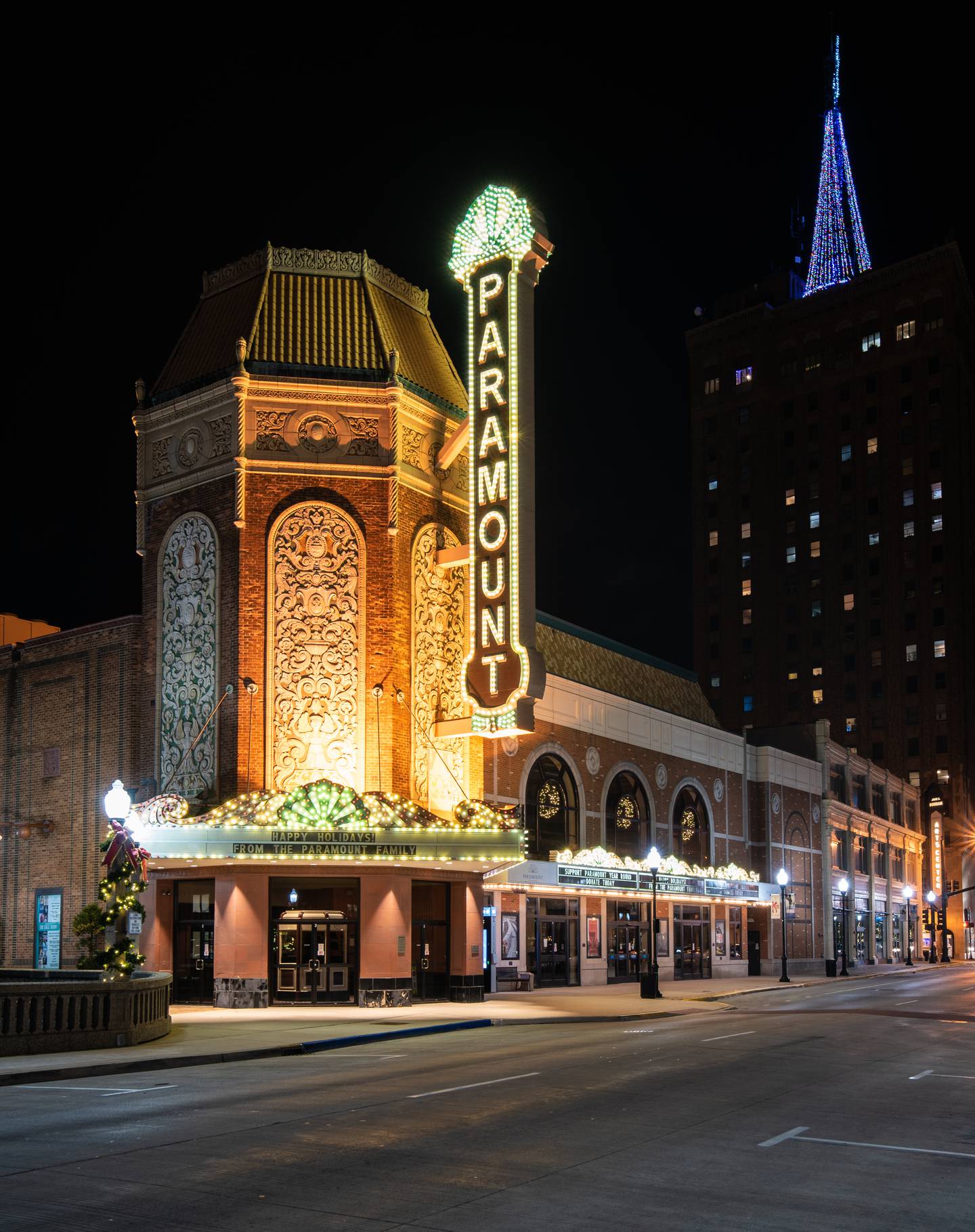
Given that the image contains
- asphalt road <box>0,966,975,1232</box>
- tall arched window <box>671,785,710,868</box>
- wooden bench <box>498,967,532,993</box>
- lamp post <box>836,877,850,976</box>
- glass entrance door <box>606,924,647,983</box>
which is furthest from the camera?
lamp post <box>836,877,850,976</box>

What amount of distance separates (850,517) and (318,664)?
335 ft

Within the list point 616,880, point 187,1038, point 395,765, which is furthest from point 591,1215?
point 616,880

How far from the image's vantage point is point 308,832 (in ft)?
117

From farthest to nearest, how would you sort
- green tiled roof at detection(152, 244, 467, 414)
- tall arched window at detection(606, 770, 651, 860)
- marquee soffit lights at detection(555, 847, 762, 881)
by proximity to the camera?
tall arched window at detection(606, 770, 651, 860) < marquee soffit lights at detection(555, 847, 762, 881) < green tiled roof at detection(152, 244, 467, 414)

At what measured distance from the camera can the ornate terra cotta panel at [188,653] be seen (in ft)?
129

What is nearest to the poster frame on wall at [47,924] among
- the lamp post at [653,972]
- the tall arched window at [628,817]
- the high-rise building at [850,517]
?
the lamp post at [653,972]

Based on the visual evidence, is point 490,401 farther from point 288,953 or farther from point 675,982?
point 675,982

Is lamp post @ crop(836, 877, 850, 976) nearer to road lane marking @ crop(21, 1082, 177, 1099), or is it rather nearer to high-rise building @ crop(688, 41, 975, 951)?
high-rise building @ crop(688, 41, 975, 951)

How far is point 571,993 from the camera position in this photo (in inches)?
1811

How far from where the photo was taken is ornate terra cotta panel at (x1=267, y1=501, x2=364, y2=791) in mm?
38094

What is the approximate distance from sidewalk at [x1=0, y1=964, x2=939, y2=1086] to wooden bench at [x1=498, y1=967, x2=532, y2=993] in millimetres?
437

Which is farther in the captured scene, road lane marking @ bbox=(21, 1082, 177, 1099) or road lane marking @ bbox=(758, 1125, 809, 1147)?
road lane marking @ bbox=(21, 1082, 177, 1099)

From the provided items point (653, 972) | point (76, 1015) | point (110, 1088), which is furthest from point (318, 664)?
point (110, 1088)

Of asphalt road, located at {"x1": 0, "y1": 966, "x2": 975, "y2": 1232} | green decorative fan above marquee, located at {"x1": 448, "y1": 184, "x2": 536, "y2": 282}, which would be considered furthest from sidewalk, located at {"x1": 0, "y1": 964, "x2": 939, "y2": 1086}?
green decorative fan above marquee, located at {"x1": 448, "y1": 184, "x2": 536, "y2": 282}
